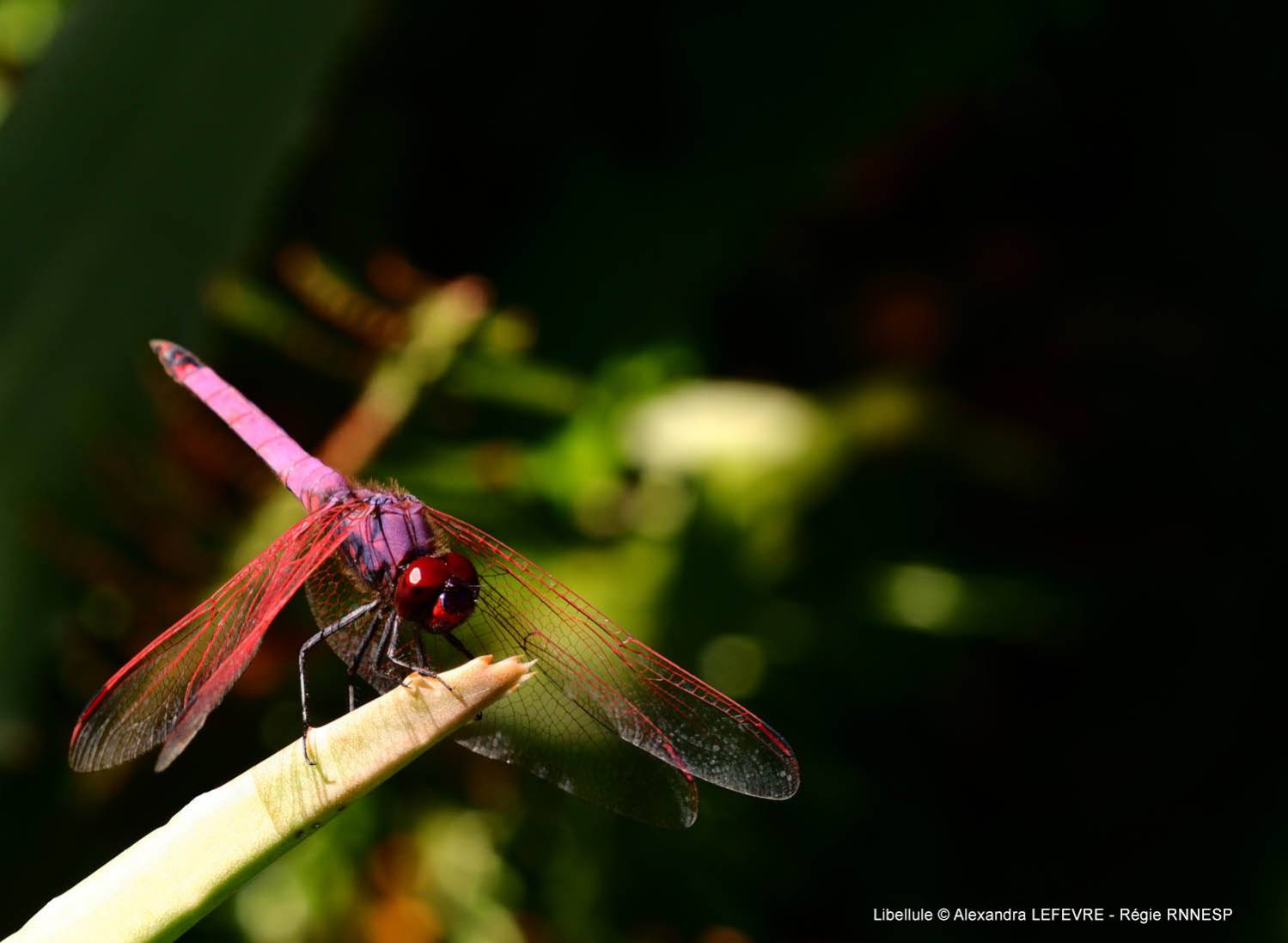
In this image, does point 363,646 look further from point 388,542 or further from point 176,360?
point 176,360

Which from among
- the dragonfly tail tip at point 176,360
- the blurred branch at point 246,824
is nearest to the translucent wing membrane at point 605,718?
the blurred branch at point 246,824

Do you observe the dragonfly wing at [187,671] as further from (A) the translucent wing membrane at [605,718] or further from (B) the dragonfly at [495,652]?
(A) the translucent wing membrane at [605,718]

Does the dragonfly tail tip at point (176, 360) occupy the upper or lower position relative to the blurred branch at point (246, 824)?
upper

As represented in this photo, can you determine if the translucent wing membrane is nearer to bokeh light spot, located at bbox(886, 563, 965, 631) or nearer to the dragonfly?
the dragonfly

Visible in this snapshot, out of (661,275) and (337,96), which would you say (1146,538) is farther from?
(337,96)

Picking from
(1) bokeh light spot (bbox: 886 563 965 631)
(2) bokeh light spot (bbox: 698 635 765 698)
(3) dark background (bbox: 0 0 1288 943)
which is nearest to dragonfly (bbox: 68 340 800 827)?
(3) dark background (bbox: 0 0 1288 943)

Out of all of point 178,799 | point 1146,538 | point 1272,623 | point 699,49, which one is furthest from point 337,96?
point 1272,623

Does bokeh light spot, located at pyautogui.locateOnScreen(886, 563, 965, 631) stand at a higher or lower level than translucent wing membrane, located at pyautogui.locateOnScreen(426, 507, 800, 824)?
higher
